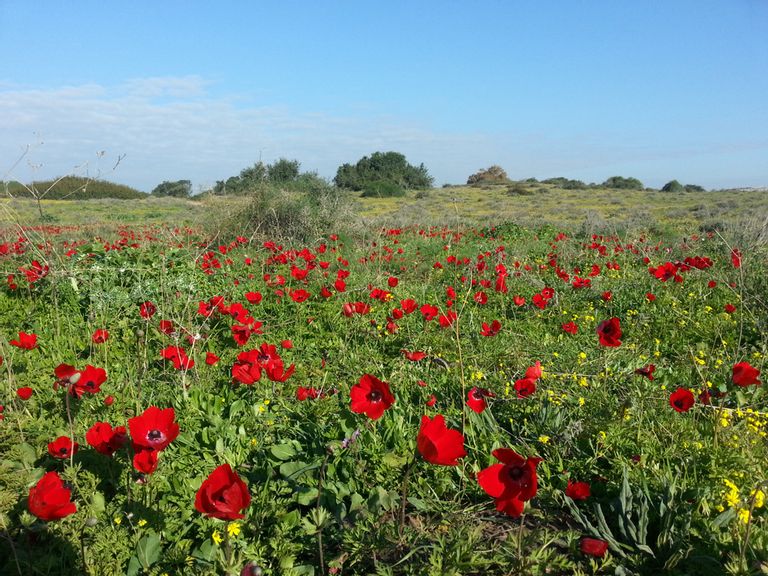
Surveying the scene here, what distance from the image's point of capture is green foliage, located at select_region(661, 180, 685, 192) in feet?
141

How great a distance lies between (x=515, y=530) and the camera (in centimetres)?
199

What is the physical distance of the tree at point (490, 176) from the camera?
57500 millimetres

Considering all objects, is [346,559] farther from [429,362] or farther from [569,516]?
[429,362]

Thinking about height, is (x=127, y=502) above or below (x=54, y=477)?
below

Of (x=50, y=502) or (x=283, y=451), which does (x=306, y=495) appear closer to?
(x=283, y=451)

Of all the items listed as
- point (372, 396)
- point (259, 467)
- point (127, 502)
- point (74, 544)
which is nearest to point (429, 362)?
point (259, 467)

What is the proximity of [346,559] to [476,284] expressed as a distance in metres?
4.23

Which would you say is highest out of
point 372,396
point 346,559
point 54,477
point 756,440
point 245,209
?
point 245,209

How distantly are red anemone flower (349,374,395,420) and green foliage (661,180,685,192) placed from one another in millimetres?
48187

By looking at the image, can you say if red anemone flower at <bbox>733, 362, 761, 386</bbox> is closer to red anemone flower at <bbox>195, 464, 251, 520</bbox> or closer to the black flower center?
the black flower center

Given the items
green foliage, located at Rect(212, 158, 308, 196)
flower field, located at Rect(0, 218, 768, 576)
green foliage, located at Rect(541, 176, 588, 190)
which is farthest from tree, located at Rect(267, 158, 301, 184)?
green foliage, located at Rect(541, 176, 588, 190)

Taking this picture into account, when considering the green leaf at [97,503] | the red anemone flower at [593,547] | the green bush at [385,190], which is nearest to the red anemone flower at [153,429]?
the green leaf at [97,503]

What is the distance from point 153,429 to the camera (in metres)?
1.74

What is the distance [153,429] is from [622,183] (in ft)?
169
